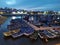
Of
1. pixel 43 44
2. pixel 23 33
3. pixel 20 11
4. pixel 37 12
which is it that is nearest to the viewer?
pixel 43 44

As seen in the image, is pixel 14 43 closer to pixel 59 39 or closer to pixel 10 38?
pixel 10 38

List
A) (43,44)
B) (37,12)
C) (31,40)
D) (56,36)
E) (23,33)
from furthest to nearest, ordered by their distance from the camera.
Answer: (37,12) < (23,33) < (56,36) < (31,40) < (43,44)

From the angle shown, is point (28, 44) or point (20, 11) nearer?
point (28, 44)

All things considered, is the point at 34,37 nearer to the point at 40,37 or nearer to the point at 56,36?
the point at 40,37

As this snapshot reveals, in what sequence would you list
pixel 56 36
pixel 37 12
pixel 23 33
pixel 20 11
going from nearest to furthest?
pixel 56 36 < pixel 23 33 < pixel 37 12 < pixel 20 11

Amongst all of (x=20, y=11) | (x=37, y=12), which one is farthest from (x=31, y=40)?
(x=20, y=11)

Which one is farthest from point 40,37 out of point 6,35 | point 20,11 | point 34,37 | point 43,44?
point 20,11

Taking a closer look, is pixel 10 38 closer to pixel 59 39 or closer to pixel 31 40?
pixel 31 40

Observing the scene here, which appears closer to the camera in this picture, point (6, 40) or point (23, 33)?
point (6, 40)

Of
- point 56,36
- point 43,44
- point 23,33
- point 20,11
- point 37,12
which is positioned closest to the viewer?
point 43,44
